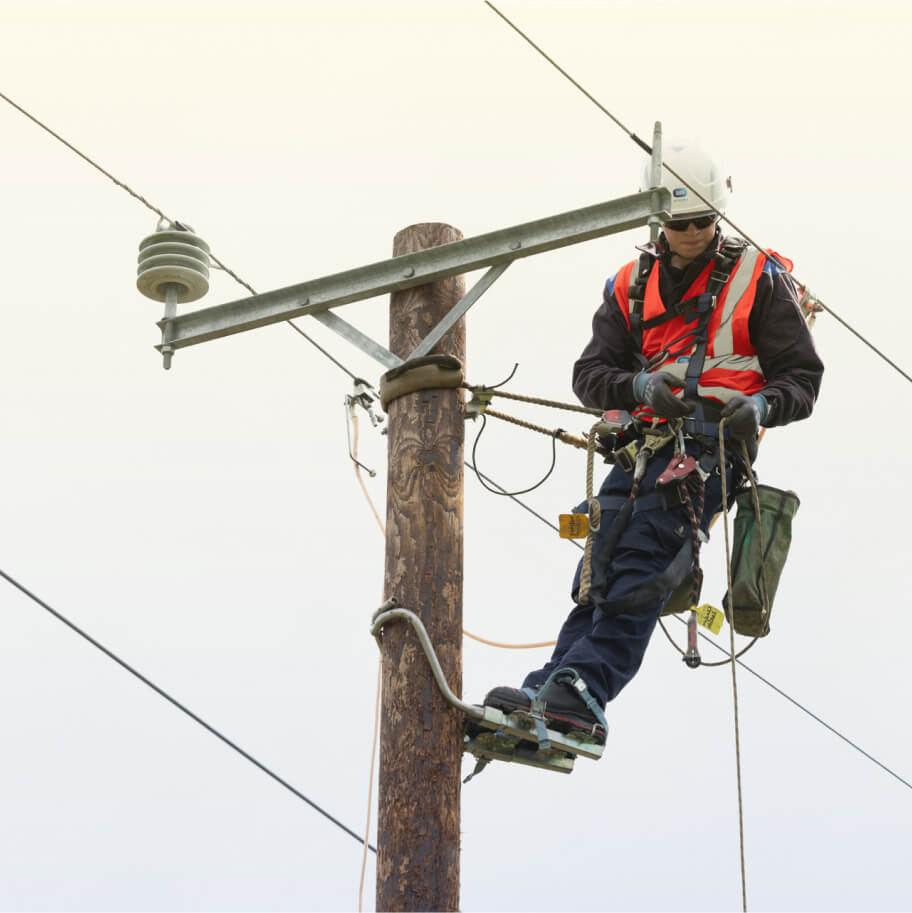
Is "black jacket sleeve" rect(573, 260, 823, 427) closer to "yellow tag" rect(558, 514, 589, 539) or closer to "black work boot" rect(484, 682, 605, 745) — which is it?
"yellow tag" rect(558, 514, 589, 539)

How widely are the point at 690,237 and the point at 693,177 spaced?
0.37 m

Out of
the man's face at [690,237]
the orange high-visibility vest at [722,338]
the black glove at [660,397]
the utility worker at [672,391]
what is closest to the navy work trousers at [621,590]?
the utility worker at [672,391]

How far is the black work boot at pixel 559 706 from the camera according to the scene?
5.34 meters

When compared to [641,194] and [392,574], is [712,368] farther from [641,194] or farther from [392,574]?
[392,574]

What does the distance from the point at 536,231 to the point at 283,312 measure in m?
0.97

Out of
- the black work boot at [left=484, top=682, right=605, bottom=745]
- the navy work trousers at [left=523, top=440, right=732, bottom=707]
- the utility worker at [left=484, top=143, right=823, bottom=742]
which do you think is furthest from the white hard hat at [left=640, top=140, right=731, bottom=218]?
the black work boot at [left=484, top=682, right=605, bottom=745]

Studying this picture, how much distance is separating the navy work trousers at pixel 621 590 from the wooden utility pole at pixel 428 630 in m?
0.43

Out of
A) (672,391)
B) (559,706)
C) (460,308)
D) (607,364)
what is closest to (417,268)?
(460,308)

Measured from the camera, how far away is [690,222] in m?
6.15

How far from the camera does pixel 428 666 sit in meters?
5.31

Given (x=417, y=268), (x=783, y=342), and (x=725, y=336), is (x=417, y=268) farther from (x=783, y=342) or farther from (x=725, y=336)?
(x=783, y=342)

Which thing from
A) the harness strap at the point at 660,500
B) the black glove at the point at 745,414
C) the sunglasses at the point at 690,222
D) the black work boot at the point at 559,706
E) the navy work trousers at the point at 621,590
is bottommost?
the black work boot at the point at 559,706

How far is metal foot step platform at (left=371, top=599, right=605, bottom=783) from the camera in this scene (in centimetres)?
527

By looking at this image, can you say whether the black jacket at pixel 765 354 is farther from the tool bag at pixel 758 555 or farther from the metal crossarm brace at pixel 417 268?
the metal crossarm brace at pixel 417 268
